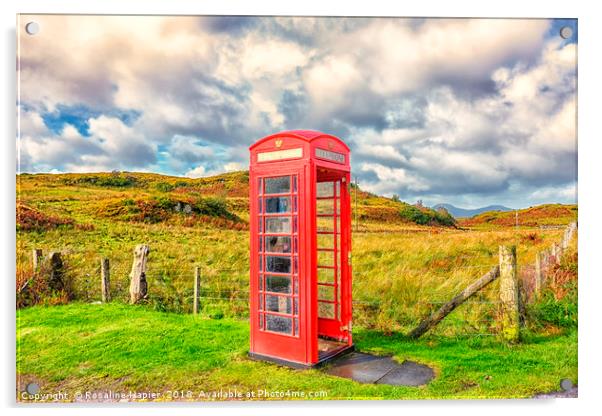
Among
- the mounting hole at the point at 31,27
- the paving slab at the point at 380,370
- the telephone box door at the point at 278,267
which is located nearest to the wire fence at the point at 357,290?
the paving slab at the point at 380,370

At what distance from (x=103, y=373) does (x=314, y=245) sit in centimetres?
249

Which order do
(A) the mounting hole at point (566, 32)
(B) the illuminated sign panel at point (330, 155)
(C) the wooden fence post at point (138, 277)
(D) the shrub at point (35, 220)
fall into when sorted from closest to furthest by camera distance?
(B) the illuminated sign panel at point (330, 155), (A) the mounting hole at point (566, 32), (D) the shrub at point (35, 220), (C) the wooden fence post at point (138, 277)

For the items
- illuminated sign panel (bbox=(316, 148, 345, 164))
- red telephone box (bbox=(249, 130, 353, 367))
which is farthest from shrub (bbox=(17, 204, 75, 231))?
illuminated sign panel (bbox=(316, 148, 345, 164))

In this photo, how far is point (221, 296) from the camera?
6.44 meters

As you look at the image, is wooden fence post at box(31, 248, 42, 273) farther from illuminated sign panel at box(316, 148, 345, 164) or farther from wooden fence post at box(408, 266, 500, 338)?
wooden fence post at box(408, 266, 500, 338)

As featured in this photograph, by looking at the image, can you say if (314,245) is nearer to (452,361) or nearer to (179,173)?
(452,361)

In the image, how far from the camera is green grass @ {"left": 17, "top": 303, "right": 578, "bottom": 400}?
13.1ft

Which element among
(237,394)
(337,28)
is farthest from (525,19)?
(237,394)

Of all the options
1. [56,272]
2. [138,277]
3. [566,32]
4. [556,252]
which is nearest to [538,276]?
[556,252]

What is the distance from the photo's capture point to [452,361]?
14.3ft

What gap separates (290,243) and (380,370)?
152 centimetres

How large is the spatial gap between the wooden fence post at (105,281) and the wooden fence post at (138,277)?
318 mm

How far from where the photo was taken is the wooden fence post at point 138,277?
252 inches

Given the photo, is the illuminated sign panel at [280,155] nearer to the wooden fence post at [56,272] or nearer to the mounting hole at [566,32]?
the mounting hole at [566,32]
